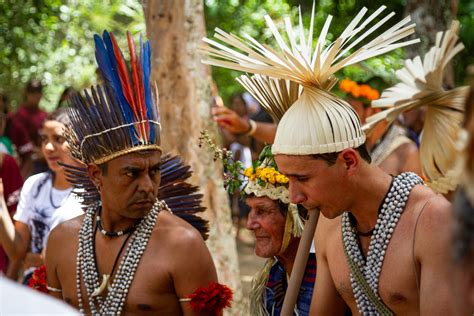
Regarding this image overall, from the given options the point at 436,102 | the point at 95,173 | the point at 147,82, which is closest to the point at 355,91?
the point at 436,102

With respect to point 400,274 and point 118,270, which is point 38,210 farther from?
point 400,274

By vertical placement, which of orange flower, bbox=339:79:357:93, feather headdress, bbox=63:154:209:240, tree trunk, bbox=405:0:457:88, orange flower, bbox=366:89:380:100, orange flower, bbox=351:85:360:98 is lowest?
feather headdress, bbox=63:154:209:240

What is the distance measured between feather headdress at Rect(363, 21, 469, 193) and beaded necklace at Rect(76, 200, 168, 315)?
1285mm

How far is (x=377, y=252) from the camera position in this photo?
384 cm

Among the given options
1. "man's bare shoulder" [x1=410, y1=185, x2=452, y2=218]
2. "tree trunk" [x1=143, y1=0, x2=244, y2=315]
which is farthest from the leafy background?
"man's bare shoulder" [x1=410, y1=185, x2=452, y2=218]

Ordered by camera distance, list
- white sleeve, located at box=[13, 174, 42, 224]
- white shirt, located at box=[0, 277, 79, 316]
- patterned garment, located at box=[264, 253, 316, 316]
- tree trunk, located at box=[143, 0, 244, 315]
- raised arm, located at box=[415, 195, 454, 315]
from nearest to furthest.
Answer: white shirt, located at box=[0, 277, 79, 316] < raised arm, located at box=[415, 195, 454, 315] < patterned garment, located at box=[264, 253, 316, 316] < white sleeve, located at box=[13, 174, 42, 224] < tree trunk, located at box=[143, 0, 244, 315]

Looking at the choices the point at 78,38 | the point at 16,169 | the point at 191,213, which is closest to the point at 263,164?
the point at 191,213

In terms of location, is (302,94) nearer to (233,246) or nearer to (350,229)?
(350,229)

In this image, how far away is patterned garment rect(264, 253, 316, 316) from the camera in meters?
4.52

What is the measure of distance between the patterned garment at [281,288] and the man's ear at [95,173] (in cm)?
107

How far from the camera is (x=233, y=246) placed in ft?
24.6

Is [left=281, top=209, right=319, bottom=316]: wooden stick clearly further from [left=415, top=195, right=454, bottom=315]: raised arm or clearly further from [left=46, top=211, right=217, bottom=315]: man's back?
[left=415, top=195, right=454, bottom=315]: raised arm

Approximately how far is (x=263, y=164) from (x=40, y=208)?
93.9 inches

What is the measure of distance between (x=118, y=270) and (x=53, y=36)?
12.8 metres
